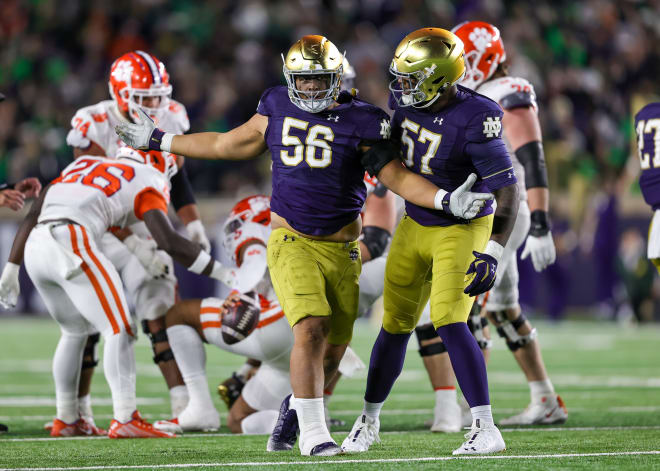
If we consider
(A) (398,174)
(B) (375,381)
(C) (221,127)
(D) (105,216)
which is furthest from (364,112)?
(C) (221,127)

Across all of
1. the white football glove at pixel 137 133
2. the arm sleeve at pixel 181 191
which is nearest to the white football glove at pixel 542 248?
the white football glove at pixel 137 133

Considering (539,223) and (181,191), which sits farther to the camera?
(181,191)

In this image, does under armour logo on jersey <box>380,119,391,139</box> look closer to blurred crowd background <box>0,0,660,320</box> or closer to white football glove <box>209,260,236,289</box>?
white football glove <box>209,260,236,289</box>

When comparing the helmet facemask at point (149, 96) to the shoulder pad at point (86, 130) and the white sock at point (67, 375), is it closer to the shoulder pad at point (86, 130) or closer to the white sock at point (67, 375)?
the shoulder pad at point (86, 130)

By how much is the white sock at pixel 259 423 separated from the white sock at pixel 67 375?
833mm

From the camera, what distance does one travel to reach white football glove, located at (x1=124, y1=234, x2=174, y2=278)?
6.03 metres

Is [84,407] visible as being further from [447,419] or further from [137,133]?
[447,419]

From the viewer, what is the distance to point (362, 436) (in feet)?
15.2

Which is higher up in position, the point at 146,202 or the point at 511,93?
the point at 511,93

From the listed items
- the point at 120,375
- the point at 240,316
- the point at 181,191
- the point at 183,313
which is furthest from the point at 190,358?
the point at 181,191

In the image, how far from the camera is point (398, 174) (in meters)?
4.53

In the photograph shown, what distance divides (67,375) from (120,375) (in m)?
0.40

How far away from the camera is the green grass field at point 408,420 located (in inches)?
163

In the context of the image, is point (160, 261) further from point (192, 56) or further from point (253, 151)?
point (192, 56)
